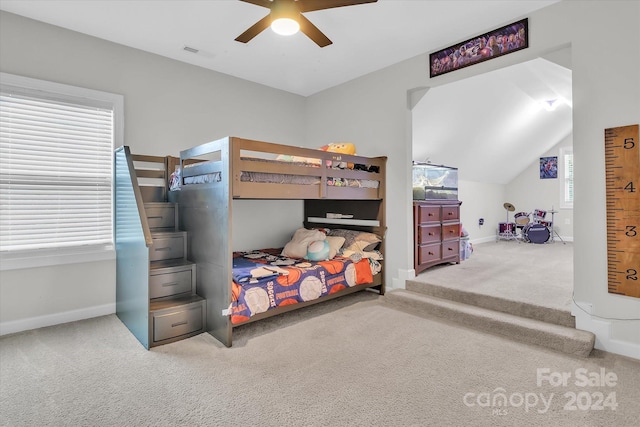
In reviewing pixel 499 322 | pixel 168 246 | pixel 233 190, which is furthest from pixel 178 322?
pixel 499 322

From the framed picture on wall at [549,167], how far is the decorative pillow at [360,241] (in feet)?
19.3

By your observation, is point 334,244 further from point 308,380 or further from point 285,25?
point 285,25

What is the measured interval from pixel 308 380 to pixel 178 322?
47.0 inches

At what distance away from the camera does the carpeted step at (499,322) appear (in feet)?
7.72

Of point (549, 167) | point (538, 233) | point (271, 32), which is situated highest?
point (271, 32)

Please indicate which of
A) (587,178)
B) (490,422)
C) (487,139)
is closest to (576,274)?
(587,178)

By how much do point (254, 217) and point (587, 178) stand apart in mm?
3359

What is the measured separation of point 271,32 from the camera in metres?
3.05

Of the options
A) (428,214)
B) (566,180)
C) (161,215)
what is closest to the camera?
(161,215)

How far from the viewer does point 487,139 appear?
18.6ft

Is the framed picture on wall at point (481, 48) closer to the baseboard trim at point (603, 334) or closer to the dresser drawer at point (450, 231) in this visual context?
the dresser drawer at point (450, 231)

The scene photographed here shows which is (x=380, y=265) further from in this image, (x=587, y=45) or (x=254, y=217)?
(x=587, y=45)

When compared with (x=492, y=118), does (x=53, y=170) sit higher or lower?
lower

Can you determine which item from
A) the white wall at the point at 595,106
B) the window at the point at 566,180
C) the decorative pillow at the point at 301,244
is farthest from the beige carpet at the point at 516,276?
the window at the point at 566,180
